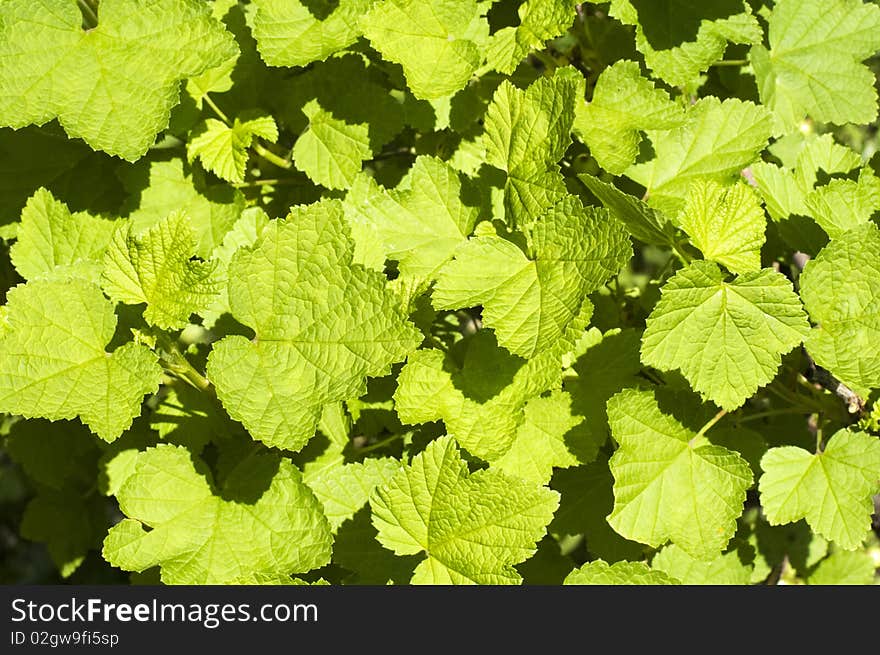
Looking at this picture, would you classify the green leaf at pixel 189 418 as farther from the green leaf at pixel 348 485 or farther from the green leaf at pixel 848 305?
the green leaf at pixel 848 305

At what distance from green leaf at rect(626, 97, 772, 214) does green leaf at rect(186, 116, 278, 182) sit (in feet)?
3.19

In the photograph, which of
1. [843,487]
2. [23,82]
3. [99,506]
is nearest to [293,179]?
[23,82]

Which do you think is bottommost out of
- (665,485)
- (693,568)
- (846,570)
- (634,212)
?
(846,570)

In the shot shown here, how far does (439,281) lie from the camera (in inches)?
81.3

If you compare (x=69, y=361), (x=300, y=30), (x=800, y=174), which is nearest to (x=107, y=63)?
(x=300, y=30)

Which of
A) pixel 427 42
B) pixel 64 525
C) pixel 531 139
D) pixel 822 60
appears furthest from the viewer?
pixel 64 525

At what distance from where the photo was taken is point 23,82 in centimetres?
218

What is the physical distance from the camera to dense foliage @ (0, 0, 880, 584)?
2.08 metres

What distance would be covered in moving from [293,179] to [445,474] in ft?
3.34

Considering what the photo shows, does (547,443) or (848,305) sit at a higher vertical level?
(848,305)

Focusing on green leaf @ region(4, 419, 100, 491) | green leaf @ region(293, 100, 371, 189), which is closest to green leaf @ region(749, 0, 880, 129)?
green leaf @ region(293, 100, 371, 189)

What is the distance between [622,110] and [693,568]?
1296mm

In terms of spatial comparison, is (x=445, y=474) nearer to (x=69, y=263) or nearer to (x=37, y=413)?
(x=37, y=413)

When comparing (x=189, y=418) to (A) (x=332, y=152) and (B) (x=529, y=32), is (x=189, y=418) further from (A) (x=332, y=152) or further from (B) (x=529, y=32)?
(B) (x=529, y=32)
